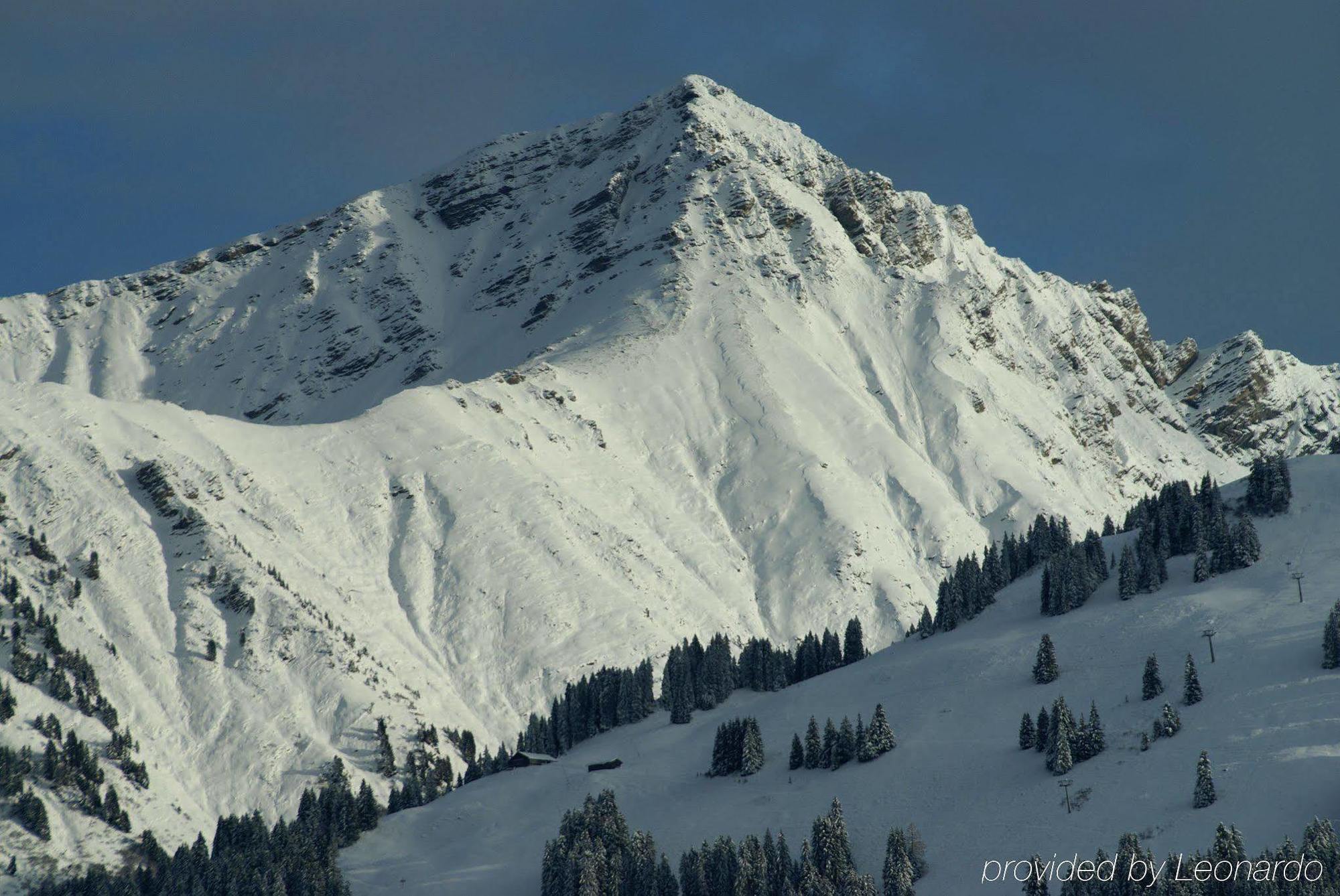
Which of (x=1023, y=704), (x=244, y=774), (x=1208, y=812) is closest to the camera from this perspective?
(x=1208, y=812)

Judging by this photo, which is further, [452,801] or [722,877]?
[452,801]

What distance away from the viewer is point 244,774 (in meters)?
179

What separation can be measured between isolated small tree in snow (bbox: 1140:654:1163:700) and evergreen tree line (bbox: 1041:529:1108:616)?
27.0m

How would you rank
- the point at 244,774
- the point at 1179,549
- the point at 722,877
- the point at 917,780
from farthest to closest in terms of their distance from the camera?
the point at 244,774, the point at 1179,549, the point at 917,780, the point at 722,877

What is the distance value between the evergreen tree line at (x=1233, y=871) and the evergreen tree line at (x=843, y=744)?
114 feet

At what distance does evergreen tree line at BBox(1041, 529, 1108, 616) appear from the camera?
513 ft

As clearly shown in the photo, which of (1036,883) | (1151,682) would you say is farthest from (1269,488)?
(1036,883)

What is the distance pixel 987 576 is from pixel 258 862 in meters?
88.4

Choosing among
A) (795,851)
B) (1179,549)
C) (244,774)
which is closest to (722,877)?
(795,851)

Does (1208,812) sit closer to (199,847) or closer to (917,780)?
(917,780)

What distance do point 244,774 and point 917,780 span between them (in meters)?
91.0

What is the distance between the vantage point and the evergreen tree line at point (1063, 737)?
119m

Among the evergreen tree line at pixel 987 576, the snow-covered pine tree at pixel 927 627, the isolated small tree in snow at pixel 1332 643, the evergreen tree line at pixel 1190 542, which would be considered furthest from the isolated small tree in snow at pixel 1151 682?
the snow-covered pine tree at pixel 927 627

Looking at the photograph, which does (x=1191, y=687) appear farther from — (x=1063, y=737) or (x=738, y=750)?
(x=738, y=750)
